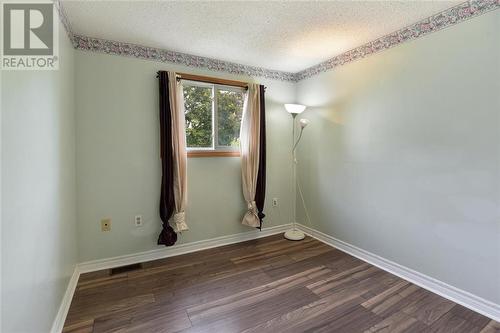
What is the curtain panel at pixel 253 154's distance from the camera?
310 cm

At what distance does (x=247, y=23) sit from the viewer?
2109mm

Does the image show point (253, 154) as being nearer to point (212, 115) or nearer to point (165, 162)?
point (212, 115)

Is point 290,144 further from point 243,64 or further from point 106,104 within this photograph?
point 106,104

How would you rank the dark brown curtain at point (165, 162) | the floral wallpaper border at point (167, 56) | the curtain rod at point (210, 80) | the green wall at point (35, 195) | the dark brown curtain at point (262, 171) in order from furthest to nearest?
the dark brown curtain at point (262, 171) < the curtain rod at point (210, 80) < the dark brown curtain at point (165, 162) < the floral wallpaper border at point (167, 56) < the green wall at point (35, 195)

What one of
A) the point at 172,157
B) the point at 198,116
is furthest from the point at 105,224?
the point at 198,116

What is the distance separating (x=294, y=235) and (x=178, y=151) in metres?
1.88

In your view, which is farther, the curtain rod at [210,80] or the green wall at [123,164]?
the curtain rod at [210,80]

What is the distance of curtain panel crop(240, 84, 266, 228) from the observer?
10.2 ft

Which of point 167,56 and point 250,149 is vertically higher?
point 167,56

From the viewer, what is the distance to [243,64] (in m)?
3.10

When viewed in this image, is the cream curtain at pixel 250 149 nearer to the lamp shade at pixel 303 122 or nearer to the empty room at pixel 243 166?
the empty room at pixel 243 166

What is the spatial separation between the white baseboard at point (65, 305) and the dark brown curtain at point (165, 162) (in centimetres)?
76

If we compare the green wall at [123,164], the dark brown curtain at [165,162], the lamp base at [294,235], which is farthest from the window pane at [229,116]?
the lamp base at [294,235]

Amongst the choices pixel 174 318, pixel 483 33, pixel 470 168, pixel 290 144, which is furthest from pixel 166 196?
pixel 483 33
